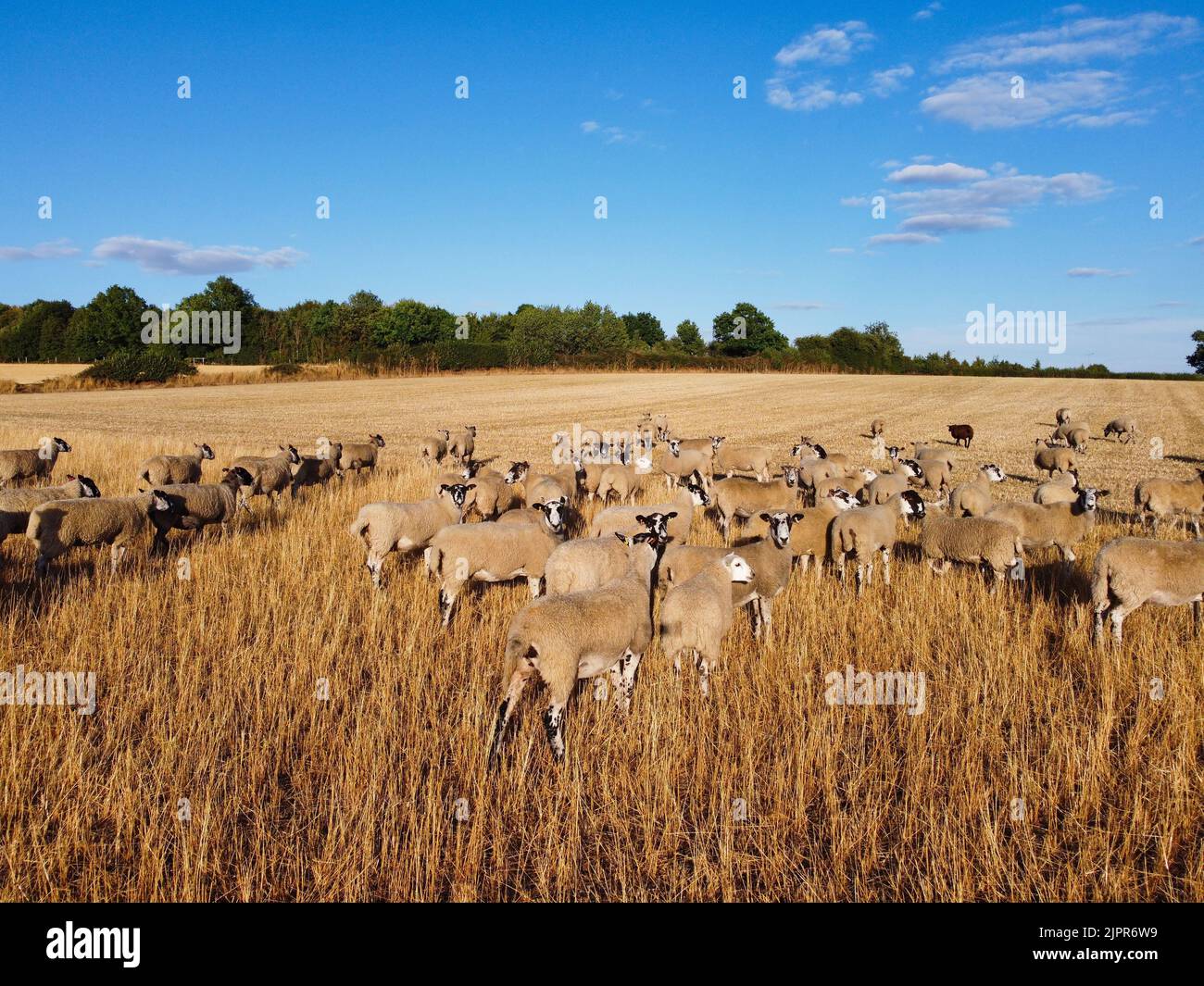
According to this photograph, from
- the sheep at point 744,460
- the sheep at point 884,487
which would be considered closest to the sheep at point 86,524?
the sheep at point 884,487

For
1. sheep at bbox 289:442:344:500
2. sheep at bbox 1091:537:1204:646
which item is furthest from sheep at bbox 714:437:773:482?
sheep at bbox 1091:537:1204:646

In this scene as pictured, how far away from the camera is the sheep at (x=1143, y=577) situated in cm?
726

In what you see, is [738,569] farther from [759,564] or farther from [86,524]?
[86,524]

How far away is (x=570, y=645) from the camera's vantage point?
17.8 ft

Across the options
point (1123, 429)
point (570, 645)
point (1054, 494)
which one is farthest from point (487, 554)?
point (1123, 429)

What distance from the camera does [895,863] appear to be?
4.24 m

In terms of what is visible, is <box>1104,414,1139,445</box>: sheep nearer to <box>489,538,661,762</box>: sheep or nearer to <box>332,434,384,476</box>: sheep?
<box>332,434,384,476</box>: sheep

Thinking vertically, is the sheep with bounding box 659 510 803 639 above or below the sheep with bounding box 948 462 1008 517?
below

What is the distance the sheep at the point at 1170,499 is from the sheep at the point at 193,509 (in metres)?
17.0

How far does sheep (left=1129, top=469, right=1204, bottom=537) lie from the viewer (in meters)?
12.8

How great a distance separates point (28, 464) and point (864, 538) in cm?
1831

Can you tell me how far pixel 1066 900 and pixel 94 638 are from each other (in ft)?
28.3

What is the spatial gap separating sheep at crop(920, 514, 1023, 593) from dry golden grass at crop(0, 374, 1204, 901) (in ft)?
1.54

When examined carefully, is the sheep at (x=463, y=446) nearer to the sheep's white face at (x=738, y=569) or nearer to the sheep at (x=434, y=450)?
the sheep at (x=434, y=450)
